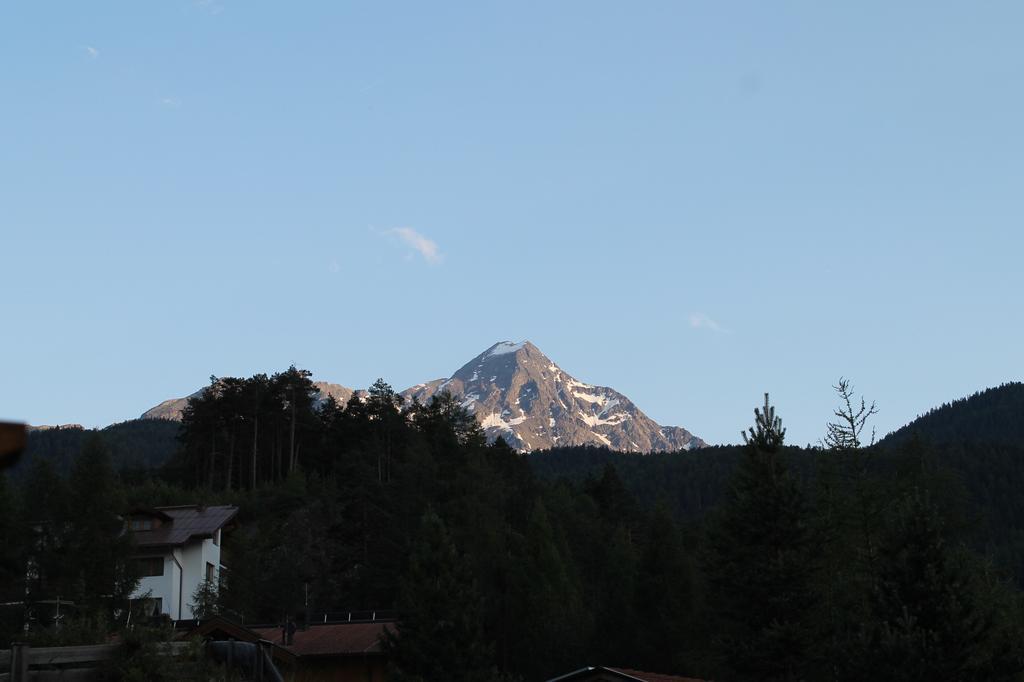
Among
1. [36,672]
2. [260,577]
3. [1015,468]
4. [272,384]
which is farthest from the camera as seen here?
[1015,468]

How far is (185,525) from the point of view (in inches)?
2643

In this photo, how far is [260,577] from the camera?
6438 cm

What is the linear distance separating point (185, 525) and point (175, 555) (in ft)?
7.98

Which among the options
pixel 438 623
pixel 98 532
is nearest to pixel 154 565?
pixel 98 532

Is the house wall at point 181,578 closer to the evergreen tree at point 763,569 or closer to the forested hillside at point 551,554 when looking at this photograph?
the forested hillside at point 551,554

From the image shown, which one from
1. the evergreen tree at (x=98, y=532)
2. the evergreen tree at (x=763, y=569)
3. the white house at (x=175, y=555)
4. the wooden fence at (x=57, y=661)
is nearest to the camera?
the wooden fence at (x=57, y=661)

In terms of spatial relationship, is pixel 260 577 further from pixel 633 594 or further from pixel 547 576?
pixel 633 594

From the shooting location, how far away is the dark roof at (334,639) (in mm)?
43875

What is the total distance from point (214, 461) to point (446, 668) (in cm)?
6937

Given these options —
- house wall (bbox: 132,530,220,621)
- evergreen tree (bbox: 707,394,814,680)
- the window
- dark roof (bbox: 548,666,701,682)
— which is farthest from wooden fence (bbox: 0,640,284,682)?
the window

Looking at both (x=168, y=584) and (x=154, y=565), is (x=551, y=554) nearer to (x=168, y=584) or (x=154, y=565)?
(x=168, y=584)

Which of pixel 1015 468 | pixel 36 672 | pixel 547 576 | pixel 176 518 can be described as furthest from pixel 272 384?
pixel 1015 468

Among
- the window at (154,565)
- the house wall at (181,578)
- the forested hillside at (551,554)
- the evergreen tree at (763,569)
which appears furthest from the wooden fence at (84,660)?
the window at (154,565)

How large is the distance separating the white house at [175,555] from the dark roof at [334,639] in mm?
15888
